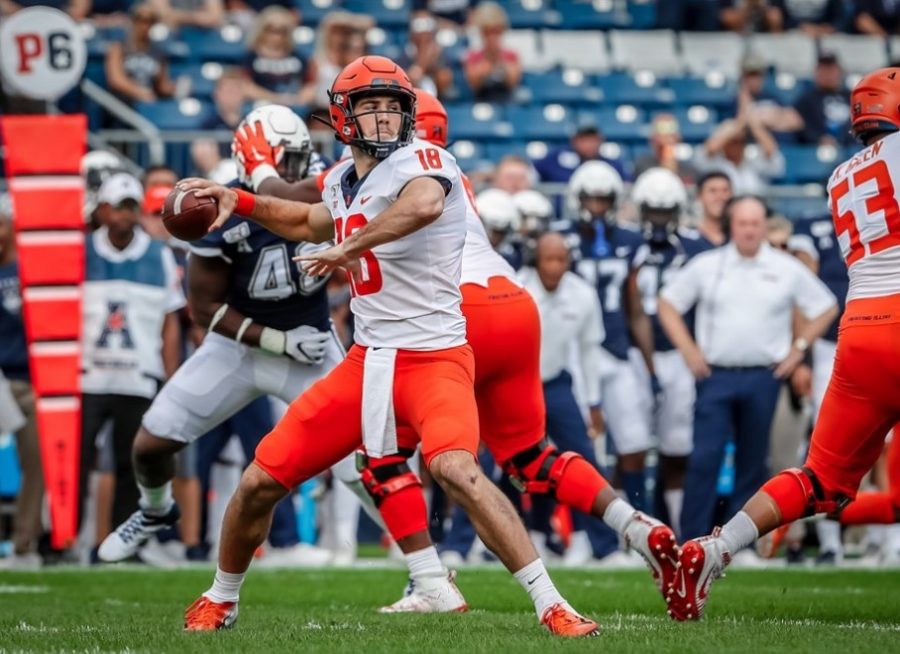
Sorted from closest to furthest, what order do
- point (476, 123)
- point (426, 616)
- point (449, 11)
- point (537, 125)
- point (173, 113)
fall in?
point (426, 616) < point (173, 113) < point (476, 123) < point (537, 125) < point (449, 11)

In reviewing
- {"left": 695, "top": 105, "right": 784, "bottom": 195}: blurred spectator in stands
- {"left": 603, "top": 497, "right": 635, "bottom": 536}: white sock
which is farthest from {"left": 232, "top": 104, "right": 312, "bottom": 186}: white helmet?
{"left": 695, "top": 105, "right": 784, "bottom": 195}: blurred spectator in stands

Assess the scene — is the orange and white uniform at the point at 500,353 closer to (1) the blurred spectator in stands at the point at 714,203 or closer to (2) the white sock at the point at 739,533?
(2) the white sock at the point at 739,533

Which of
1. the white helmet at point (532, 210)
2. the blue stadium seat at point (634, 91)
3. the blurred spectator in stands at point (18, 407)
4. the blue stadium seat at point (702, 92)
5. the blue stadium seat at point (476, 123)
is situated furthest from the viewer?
the blue stadium seat at point (702, 92)

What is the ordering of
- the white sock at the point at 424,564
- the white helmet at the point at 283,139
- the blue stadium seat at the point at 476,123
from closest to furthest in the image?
1. the white sock at the point at 424,564
2. the white helmet at the point at 283,139
3. the blue stadium seat at the point at 476,123

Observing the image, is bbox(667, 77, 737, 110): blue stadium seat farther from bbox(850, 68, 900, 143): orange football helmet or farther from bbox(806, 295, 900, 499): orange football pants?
bbox(806, 295, 900, 499): orange football pants

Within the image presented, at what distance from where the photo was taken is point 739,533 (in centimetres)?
627

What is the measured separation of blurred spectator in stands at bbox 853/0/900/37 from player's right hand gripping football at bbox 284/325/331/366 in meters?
13.2

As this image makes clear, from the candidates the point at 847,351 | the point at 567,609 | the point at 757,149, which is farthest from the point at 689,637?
the point at 757,149

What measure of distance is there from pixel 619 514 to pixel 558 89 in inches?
432

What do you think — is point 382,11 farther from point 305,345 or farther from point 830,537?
point 305,345

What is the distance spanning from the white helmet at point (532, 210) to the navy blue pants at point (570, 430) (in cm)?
191

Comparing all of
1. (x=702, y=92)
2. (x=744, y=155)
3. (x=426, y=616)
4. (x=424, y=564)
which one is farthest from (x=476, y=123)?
(x=426, y=616)

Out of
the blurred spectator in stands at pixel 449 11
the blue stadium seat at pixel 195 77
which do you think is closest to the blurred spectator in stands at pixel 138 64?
the blue stadium seat at pixel 195 77

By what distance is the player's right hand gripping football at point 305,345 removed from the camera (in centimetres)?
762
